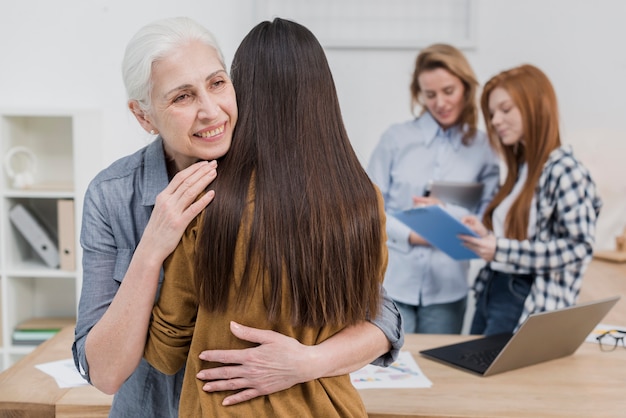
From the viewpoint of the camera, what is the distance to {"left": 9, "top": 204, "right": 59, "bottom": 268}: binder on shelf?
11.8ft

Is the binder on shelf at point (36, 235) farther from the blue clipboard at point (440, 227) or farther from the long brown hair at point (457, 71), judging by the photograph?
the long brown hair at point (457, 71)

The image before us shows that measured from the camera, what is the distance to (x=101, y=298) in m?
1.36

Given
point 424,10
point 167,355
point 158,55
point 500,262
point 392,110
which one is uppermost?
point 424,10

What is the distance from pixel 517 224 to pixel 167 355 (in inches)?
67.8

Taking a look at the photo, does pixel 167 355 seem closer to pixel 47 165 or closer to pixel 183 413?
pixel 183 413

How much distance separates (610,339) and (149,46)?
1.74 m

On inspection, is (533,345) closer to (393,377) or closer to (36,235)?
(393,377)

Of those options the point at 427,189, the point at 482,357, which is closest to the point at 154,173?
the point at 482,357

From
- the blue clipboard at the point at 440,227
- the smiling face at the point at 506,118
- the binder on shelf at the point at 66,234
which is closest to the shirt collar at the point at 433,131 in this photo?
the smiling face at the point at 506,118

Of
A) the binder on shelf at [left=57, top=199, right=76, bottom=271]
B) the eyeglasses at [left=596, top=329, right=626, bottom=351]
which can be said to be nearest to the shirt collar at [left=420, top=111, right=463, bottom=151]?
the eyeglasses at [left=596, top=329, right=626, bottom=351]

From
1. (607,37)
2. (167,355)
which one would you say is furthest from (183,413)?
(607,37)

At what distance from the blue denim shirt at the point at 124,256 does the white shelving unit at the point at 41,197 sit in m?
2.21

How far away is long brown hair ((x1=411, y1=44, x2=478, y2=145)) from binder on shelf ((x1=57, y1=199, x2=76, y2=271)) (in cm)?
177

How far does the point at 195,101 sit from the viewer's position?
133 cm
